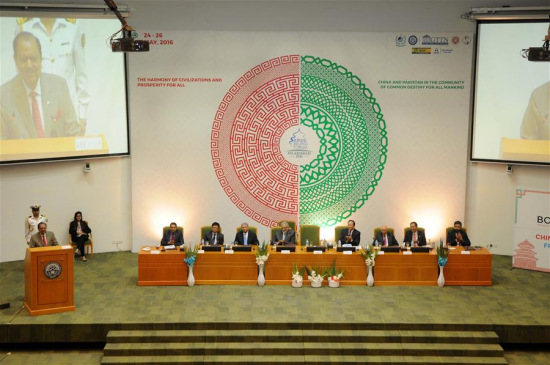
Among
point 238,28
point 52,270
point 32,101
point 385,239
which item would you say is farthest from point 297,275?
point 32,101

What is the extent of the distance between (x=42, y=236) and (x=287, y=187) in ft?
14.4

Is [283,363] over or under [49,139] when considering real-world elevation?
under

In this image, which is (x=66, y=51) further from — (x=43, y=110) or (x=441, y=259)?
(x=441, y=259)

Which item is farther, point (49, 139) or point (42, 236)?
point (49, 139)

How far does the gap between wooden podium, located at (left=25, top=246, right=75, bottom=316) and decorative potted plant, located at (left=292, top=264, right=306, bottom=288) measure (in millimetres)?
3264

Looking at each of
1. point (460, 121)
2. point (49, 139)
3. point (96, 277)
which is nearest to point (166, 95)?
point (49, 139)

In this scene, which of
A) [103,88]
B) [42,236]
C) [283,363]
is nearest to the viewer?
[283,363]

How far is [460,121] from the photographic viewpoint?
41.5 ft

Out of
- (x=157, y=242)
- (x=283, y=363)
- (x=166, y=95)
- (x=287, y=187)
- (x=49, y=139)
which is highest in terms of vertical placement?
(x=166, y=95)

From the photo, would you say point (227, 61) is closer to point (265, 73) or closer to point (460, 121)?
point (265, 73)

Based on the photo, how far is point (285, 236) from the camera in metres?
11.7

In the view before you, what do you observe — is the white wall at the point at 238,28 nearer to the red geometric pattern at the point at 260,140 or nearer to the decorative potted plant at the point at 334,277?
the red geometric pattern at the point at 260,140

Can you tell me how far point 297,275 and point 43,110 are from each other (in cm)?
510

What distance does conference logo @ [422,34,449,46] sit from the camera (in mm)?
12461
